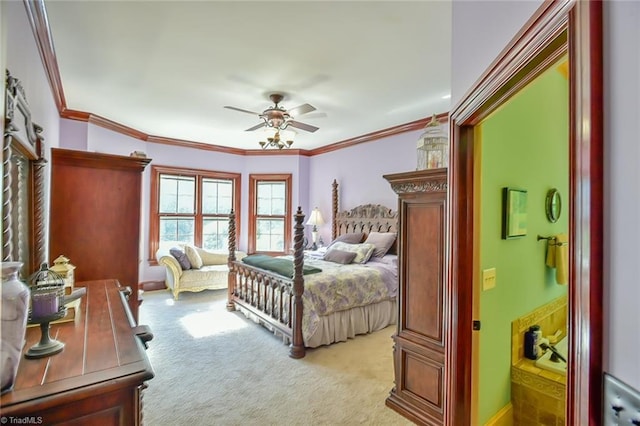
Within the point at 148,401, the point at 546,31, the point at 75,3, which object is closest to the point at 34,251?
the point at 148,401

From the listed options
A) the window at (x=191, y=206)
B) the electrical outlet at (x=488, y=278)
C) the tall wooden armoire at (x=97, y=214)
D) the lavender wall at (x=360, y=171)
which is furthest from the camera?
the window at (x=191, y=206)

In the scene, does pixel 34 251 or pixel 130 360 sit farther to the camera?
pixel 34 251

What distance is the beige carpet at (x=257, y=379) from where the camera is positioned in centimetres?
229

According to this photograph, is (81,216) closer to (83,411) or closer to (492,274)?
(83,411)

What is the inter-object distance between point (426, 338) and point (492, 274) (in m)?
0.68

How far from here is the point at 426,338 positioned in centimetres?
219

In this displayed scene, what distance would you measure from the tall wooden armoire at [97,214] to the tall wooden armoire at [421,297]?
2.25 m

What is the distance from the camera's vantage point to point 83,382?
1.05 metres

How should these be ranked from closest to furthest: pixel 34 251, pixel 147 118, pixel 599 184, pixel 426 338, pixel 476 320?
pixel 599 184, pixel 476 320, pixel 34 251, pixel 426 338, pixel 147 118

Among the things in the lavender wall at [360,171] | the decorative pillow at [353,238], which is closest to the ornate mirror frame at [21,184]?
the decorative pillow at [353,238]

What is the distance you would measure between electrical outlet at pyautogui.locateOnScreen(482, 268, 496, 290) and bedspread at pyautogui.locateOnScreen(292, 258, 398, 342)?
1910 mm

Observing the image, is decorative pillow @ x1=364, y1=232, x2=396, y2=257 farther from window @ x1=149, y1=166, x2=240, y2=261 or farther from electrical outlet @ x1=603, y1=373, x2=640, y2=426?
electrical outlet @ x1=603, y1=373, x2=640, y2=426

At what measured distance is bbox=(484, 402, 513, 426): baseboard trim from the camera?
6.45 ft

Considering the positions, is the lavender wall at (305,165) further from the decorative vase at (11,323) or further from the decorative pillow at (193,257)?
the decorative vase at (11,323)
